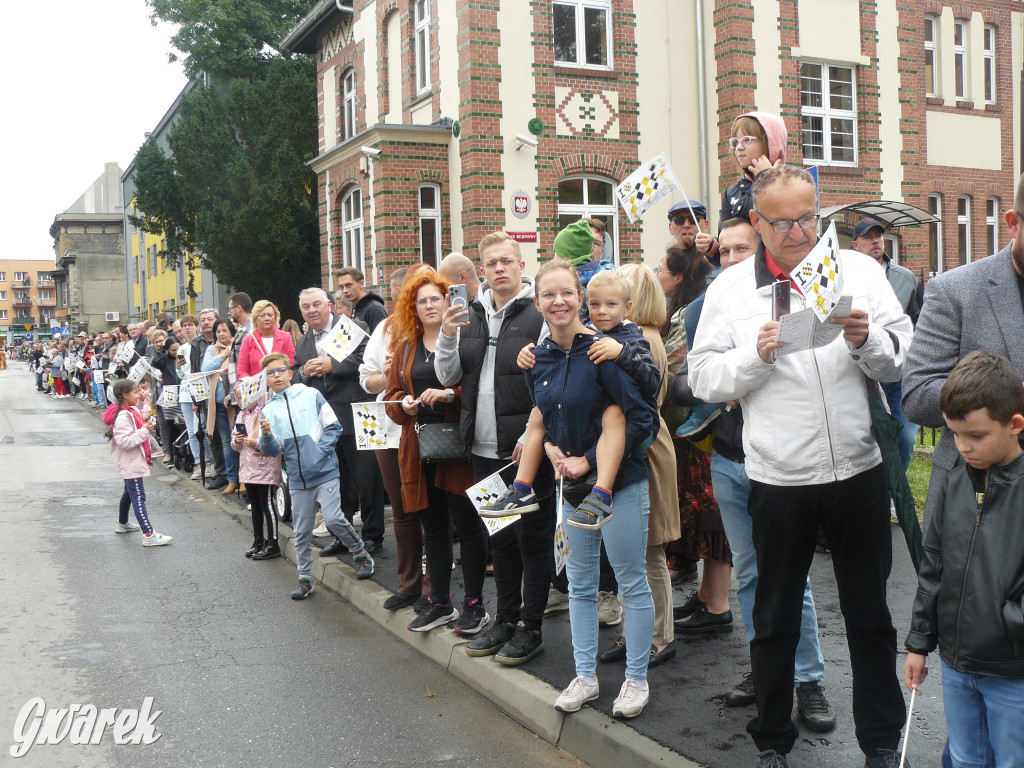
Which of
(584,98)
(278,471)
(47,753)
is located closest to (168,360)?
(278,471)

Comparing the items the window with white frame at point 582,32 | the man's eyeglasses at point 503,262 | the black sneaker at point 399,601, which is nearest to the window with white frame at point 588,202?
the window with white frame at point 582,32

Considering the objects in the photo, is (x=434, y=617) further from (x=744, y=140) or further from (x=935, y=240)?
(x=935, y=240)

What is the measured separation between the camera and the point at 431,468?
597cm

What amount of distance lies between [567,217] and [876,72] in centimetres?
775

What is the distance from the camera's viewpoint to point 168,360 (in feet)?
48.0

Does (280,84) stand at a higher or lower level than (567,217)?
higher

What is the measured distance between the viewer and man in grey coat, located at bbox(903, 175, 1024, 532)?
2.90 meters

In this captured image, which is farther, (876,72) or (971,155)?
(971,155)

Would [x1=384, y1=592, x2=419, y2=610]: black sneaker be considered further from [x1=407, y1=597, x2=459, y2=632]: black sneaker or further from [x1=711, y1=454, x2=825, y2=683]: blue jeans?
[x1=711, y1=454, x2=825, y2=683]: blue jeans

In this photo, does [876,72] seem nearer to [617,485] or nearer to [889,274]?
[889,274]

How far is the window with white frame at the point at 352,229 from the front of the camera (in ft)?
70.4

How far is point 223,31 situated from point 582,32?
1463cm

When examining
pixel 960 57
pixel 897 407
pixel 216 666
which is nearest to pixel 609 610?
pixel 897 407

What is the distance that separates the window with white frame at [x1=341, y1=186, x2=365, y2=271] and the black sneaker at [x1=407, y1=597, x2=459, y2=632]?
15.7m
